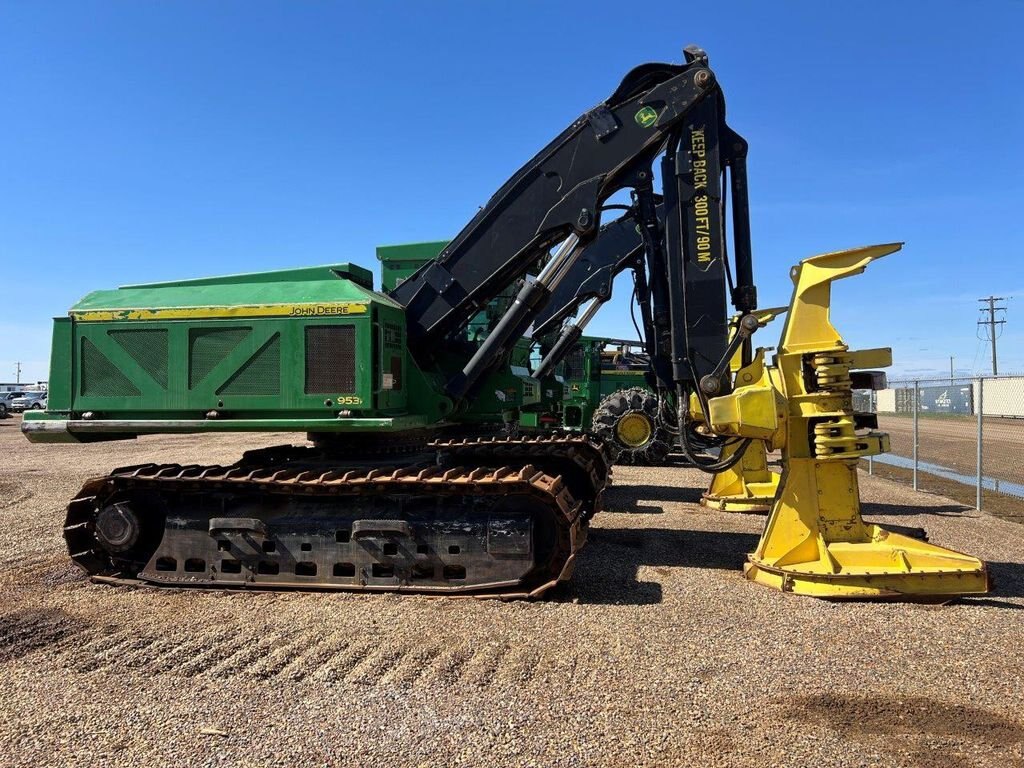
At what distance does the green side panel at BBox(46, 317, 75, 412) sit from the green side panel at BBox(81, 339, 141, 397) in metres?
0.12

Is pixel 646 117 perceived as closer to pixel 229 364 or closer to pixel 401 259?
pixel 401 259

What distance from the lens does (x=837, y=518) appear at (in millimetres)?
6453

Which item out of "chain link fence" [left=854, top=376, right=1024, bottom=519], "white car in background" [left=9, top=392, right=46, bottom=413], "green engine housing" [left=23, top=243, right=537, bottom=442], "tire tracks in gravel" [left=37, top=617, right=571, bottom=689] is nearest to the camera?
"tire tracks in gravel" [left=37, top=617, right=571, bottom=689]

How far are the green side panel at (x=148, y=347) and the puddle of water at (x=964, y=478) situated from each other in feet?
41.5

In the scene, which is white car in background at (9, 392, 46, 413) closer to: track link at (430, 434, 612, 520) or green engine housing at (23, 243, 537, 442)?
green engine housing at (23, 243, 537, 442)

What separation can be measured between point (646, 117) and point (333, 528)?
500cm

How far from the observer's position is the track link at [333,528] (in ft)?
20.4

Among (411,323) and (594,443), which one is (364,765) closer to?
(411,323)

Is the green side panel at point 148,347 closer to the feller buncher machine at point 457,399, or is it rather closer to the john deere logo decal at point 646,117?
the feller buncher machine at point 457,399

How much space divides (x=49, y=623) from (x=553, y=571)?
4130 millimetres

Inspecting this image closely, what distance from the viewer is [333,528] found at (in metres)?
6.48

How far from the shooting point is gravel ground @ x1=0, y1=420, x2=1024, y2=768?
366cm

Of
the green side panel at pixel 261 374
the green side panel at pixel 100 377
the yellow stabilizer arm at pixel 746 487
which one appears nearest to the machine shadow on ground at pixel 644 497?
the yellow stabilizer arm at pixel 746 487

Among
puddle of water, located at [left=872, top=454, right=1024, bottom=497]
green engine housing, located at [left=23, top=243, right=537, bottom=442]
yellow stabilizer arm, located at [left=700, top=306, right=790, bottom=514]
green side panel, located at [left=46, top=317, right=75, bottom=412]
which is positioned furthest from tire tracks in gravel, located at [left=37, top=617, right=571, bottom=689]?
puddle of water, located at [left=872, top=454, right=1024, bottom=497]
